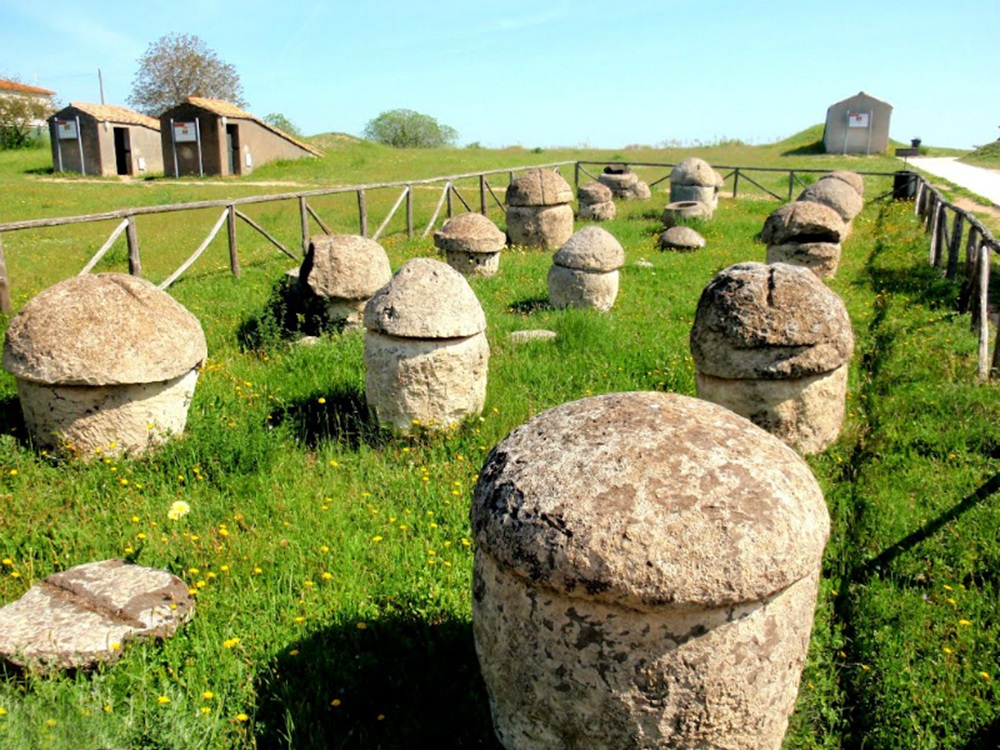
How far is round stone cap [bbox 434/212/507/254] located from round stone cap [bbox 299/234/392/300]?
358cm

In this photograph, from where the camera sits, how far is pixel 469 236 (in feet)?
41.9

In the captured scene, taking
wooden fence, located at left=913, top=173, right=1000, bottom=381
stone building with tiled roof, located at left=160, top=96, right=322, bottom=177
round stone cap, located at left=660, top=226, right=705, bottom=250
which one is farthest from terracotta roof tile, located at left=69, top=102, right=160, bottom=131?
wooden fence, located at left=913, top=173, right=1000, bottom=381

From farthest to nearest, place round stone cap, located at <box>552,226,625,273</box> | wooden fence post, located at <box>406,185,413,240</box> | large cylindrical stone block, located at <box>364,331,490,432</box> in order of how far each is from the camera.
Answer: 1. wooden fence post, located at <box>406,185,413,240</box>
2. round stone cap, located at <box>552,226,625,273</box>
3. large cylindrical stone block, located at <box>364,331,490,432</box>

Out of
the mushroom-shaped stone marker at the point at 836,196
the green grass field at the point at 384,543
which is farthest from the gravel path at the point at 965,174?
the green grass field at the point at 384,543

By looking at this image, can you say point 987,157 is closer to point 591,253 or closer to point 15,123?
point 591,253

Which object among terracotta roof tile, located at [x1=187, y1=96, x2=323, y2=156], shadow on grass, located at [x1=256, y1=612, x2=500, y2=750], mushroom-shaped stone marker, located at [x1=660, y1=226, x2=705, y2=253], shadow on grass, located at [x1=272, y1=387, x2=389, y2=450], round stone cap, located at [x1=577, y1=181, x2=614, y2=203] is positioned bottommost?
shadow on grass, located at [x1=256, y1=612, x2=500, y2=750]

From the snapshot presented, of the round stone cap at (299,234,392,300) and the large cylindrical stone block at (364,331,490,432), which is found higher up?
the round stone cap at (299,234,392,300)

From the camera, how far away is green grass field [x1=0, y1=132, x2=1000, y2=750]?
3383 mm

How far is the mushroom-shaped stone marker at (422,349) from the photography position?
19.9 ft

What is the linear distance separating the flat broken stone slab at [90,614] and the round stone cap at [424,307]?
2.56m

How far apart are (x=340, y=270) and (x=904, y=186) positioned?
18903 millimetres

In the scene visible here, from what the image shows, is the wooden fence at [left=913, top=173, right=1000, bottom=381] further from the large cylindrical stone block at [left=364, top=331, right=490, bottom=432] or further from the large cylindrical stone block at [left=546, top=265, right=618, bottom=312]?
the large cylindrical stone block at [left=364, top=331, right=490, bottom=432]

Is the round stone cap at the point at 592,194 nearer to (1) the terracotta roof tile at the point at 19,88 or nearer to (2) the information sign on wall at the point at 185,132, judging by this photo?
(2) the information sign on wall at the point at 185,132

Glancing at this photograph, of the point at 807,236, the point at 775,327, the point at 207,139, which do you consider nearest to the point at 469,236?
the point at 807,236
